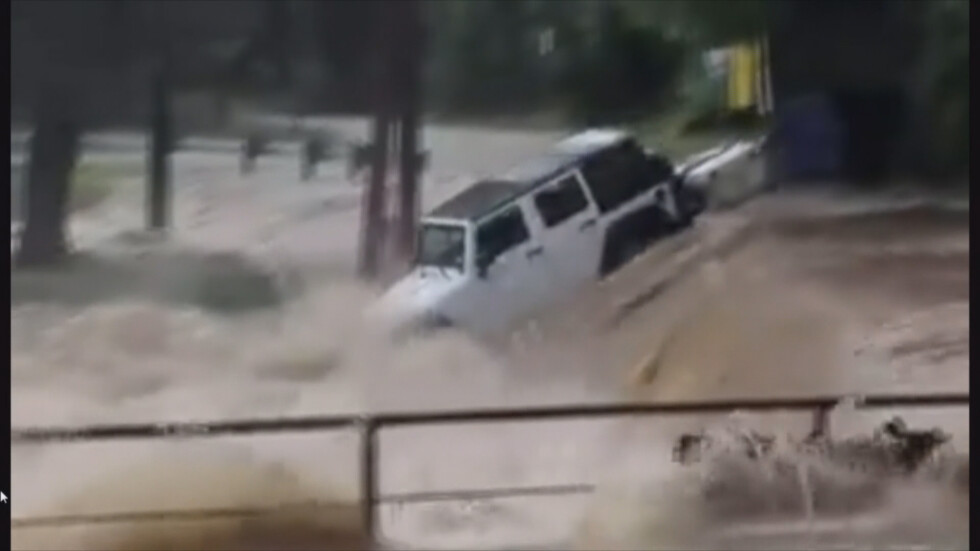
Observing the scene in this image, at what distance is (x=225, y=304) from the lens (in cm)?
134

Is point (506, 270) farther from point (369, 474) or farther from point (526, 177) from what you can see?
point (369, 474)

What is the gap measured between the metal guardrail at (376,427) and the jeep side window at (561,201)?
16 cm

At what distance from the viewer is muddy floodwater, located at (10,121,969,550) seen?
52.1 inches

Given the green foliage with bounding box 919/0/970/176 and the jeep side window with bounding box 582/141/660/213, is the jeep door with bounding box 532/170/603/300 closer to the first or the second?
the jeep side window with bounding box 582/141/660/213

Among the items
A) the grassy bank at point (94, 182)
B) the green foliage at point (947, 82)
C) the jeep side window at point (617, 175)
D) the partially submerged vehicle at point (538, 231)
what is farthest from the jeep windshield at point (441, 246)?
the green foliage at point (947, 82)

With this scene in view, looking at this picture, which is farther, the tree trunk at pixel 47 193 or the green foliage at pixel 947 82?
the green foliage at pixel 947 82

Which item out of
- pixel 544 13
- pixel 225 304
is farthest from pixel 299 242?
pixel 544 13

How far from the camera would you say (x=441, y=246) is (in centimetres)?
138

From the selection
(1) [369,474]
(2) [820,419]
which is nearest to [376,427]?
(1) [369,474]

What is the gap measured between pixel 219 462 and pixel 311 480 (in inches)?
3.1

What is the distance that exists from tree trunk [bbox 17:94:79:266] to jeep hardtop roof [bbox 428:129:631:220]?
1.00ft

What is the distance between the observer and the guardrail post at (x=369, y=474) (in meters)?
1.35

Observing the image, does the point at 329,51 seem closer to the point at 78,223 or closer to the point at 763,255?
the point at 78,223

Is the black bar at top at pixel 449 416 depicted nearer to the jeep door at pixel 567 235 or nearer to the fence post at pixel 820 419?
the fence post at pixel 820 419
